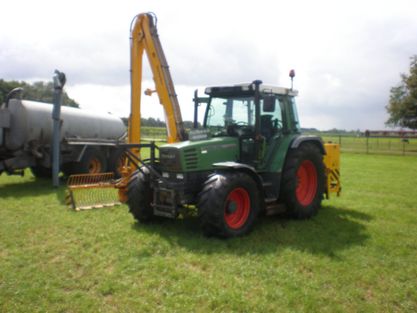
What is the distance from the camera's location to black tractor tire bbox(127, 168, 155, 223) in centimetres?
677

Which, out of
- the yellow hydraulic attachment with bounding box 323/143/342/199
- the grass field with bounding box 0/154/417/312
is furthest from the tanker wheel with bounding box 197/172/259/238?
the yellow hydraulic attachment with bounding box 323/143/342/199

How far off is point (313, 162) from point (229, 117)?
1887mm

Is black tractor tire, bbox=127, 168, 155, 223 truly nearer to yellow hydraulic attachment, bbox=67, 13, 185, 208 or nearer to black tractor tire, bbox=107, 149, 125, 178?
yellow hydraulic attachment, bbox=67, 13, 185, 208

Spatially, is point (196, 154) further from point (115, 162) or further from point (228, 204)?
point (115, 162)

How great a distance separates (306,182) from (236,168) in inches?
90.1

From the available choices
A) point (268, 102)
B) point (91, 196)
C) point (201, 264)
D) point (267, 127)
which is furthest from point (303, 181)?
point (91, 196)

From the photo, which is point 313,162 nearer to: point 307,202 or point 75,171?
point 307,202

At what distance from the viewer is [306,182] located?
789 centimetres

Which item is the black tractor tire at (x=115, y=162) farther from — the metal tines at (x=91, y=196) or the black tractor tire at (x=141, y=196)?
the black tractor tire at (x=141, y=196)

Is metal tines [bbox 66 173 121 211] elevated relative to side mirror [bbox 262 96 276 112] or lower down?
lower down

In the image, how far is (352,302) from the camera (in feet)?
13.5

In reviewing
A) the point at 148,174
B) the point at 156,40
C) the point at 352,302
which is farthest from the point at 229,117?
the point at 352,302

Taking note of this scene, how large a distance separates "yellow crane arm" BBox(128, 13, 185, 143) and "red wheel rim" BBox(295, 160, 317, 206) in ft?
9.44

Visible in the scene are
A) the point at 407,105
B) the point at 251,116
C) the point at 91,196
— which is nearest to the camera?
the point at 251,116
